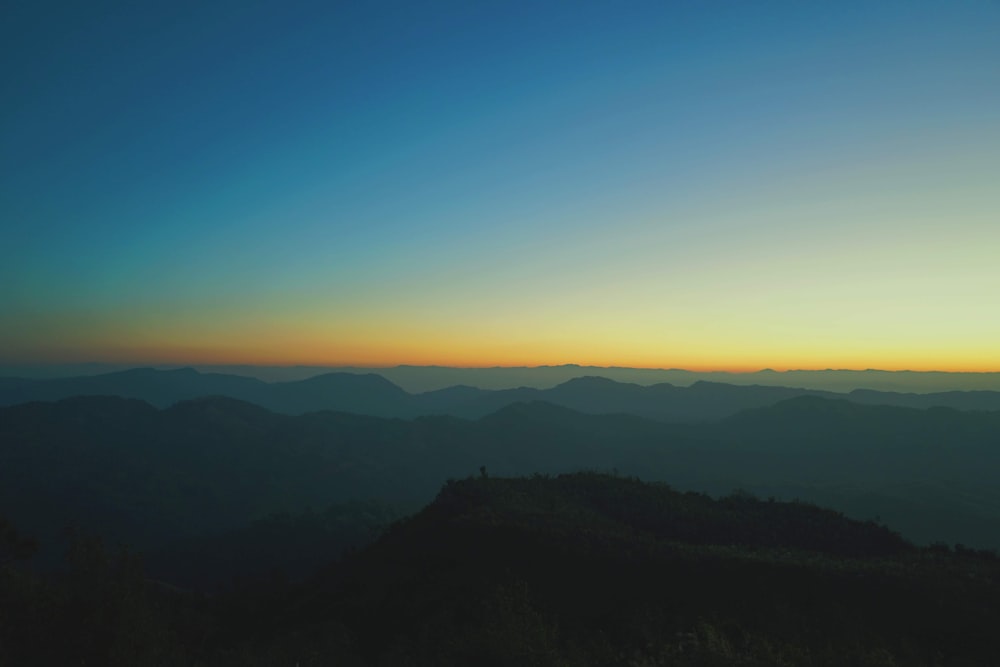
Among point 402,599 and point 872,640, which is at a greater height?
point 872,640

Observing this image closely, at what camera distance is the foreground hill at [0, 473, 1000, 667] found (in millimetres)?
17219

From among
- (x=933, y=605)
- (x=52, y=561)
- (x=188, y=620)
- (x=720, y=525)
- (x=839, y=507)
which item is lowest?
(x=52, y=561)

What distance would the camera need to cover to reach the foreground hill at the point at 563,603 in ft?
56.5

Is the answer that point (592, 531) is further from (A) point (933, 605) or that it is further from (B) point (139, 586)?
(B) point (139, 586)

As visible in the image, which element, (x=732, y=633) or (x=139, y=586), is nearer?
(x=139, y=586)

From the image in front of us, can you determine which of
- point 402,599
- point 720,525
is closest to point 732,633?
point 402,599

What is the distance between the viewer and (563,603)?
3681 centimetres

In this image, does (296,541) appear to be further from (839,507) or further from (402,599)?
(839,507)

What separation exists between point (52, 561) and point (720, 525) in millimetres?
179311

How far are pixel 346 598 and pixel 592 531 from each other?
24710 mm

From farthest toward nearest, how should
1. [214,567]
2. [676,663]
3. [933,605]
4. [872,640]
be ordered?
[214,567] < [933,605] < [872,640] < [676,663]

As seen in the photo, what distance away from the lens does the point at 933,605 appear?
32688 millimetres

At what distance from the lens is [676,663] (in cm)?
1580

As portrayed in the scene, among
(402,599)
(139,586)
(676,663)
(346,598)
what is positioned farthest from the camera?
(346,598)
